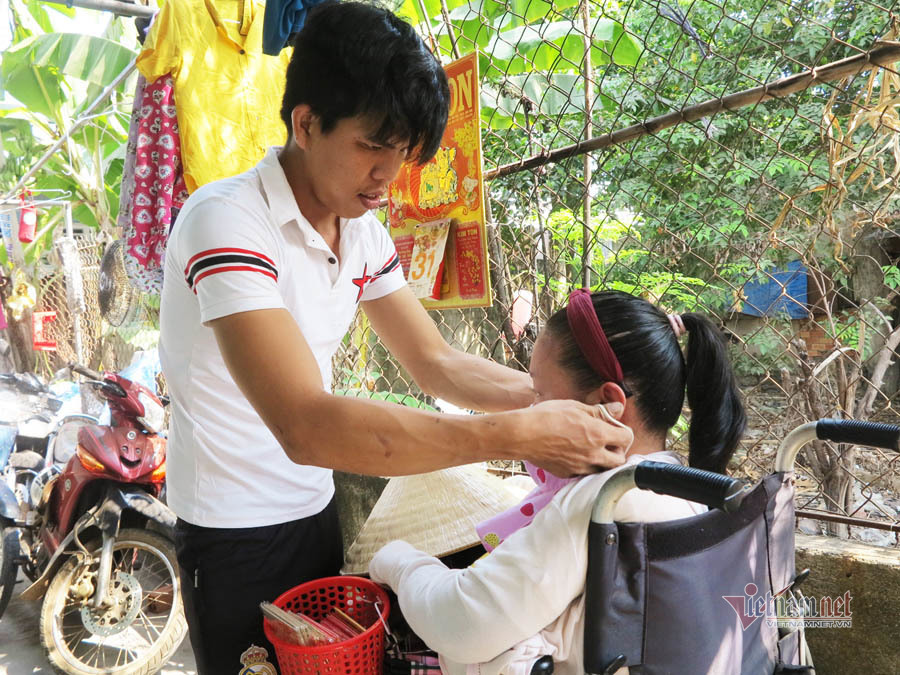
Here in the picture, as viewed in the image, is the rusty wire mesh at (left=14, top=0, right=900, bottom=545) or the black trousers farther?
the rusty wire mesh at (left=14, top=0, right=900, bottom=545)

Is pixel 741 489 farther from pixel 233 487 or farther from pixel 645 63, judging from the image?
pixel 645 63

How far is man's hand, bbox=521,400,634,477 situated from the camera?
108cm

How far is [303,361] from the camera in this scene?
1.11 meters

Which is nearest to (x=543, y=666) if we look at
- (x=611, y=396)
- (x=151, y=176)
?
(x=611, y=396)

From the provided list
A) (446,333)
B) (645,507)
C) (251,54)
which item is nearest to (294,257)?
(645,507)

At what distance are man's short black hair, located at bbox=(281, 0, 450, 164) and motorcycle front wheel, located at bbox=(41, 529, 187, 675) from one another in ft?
8.35

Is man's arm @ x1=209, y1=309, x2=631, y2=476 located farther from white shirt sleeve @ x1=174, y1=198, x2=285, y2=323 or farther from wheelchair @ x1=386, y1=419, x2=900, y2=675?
wheelchair @ x1=386, y1=419, x2=900, y2=675

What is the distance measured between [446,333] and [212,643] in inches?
109

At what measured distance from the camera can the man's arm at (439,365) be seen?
1.58 m

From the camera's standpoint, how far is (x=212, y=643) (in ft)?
4.81

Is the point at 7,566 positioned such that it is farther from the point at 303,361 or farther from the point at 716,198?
the point at 716,198

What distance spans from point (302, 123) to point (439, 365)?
2.12 feet

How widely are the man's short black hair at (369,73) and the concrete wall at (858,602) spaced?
4.75 feet
